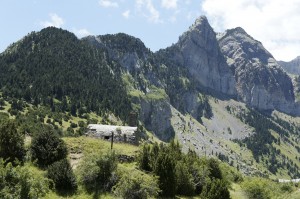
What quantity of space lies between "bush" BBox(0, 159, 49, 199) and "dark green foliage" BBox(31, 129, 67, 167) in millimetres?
12877

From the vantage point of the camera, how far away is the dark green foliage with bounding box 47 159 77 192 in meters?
48.7

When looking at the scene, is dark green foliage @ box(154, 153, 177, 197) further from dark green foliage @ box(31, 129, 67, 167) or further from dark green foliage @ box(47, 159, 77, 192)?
dark green foliage @ box(31, 129, 67, 167)

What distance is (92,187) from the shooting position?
166ft

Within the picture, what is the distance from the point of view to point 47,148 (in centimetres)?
5419

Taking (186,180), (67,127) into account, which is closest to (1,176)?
(186,180)

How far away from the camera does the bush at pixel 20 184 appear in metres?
37.6

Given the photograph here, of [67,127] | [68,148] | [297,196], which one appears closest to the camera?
[297,196]

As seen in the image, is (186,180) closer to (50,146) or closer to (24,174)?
(50,146)

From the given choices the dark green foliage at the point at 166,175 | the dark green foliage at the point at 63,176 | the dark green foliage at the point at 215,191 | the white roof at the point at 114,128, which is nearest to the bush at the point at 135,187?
the dark green foliage at the point at 166,175

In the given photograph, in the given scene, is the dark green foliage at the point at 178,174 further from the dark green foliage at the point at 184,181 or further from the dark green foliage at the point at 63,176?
the dark green foliage at the point at 63,176

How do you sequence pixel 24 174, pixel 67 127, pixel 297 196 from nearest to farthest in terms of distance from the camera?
pixel 24 174 → pixel 297 196 → pixel 67 127

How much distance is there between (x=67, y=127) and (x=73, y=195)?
140m

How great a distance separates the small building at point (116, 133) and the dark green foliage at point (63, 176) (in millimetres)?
19134

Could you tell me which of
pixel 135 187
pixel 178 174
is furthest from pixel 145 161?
pixel 135 187
